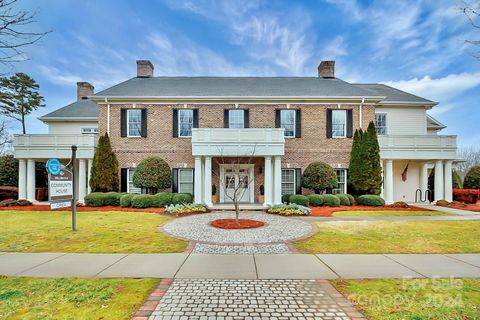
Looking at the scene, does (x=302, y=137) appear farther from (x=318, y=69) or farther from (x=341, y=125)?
(x=318, y=69)

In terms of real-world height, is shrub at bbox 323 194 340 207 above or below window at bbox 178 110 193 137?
below

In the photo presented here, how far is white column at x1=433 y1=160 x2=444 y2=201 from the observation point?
1675cm

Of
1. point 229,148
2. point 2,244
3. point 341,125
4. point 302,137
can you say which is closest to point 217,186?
point 229,148

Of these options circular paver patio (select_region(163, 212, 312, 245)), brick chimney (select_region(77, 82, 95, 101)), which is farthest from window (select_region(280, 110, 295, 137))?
brick chimney (select_region(77, 82, 95, 101))

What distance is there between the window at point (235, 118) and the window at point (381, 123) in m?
10.7

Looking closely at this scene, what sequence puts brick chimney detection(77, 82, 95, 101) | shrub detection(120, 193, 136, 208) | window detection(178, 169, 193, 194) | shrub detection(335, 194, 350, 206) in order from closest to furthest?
shrub detection(120, 193, 136, 208) < shrub detection(335, 194, 350, 206) < window detection(178, 169, 193, 194) < brick chimney detection(77, 82, 95, 101)

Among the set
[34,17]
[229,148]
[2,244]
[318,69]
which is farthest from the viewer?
[318,69]

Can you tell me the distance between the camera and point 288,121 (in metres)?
16.9

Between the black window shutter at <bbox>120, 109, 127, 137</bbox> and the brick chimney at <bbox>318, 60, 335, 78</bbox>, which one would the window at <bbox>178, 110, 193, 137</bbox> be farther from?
the brick chimney at <bbox>318, 60, 335, 78</bbox>

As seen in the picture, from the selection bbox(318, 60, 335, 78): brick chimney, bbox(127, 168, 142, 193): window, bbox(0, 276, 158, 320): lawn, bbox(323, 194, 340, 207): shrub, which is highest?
bbox(318, 60, 335, 78): brick chimney

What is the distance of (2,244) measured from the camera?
7.16 m

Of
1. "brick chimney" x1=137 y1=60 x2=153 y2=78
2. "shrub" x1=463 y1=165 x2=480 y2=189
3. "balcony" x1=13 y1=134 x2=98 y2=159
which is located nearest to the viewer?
"balcony" x1=13 y1=134 x2=98 y2=159

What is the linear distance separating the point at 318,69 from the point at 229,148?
1282cm

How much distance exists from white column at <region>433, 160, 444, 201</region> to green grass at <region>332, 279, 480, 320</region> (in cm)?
1542
